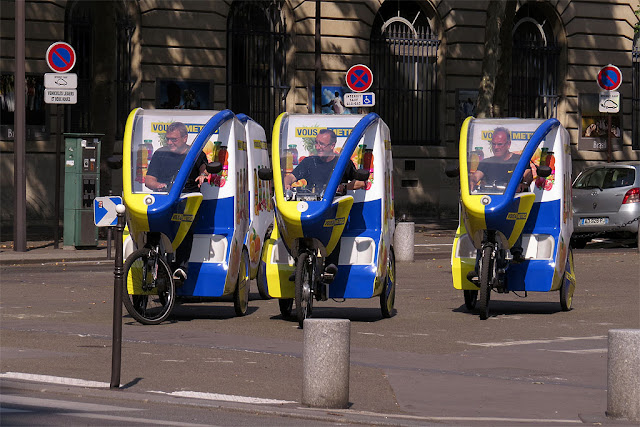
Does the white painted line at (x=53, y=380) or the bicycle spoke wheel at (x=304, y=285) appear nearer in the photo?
the white painted line at (x=53, y=380)

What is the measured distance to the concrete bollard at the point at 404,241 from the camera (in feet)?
69.8

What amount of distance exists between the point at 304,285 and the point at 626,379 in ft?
16.6

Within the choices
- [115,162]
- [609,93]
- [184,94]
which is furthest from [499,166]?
[184,94]

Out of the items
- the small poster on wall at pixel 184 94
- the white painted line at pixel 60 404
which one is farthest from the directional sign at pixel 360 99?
the white painted line at pixel 60 404

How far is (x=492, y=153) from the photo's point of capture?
14203mm

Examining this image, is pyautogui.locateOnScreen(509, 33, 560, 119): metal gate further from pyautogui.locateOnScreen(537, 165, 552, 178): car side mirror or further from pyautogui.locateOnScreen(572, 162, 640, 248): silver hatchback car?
pyautogui.locateOnScreen(537, 165, 552, 178): car side mirror

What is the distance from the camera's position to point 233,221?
45.5ft

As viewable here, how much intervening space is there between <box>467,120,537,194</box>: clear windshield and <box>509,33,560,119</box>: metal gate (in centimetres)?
2225

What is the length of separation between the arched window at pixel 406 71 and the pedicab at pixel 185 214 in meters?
20.7

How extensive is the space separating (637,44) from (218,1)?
14.2m

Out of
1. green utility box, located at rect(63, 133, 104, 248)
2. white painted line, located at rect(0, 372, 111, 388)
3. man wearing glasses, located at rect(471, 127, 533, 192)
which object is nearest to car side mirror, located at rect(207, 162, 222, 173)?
man wearing glasses, located at rect(471, 127, 533, 192)

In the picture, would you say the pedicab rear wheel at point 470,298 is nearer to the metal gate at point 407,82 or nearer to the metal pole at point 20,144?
the metal pole at point 20,144

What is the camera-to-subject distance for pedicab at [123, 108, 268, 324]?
515 inches

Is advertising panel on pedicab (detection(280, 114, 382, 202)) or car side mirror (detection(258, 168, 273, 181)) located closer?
advertising panel on pedicab (detection(280, 114, 382, 202))
